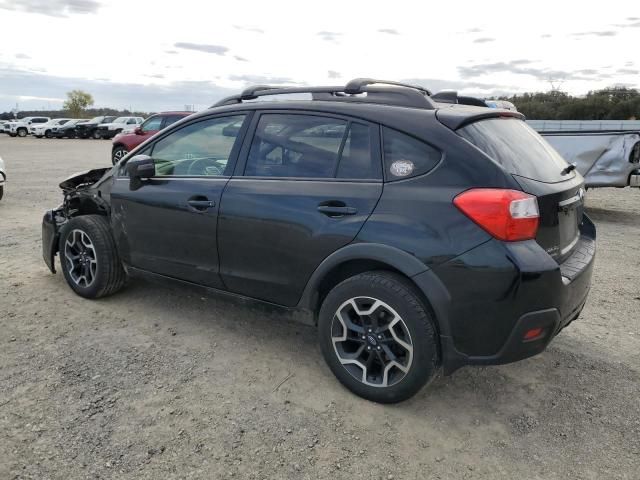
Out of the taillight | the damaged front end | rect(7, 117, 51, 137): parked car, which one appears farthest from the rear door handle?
rect(7, 117, 51, 137): parked car

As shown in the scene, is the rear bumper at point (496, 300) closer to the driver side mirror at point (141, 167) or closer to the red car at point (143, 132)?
the driver side mirror at point (141, 167)

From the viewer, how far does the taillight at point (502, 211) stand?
259 centimetres

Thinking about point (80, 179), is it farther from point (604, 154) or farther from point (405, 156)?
point (604, 154)

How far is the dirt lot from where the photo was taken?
2539 millimetres

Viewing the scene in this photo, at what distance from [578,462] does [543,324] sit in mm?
665

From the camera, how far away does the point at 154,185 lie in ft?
13.0

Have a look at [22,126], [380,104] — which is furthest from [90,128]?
[380,104]

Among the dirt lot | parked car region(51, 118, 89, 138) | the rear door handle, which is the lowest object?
the dirt lot

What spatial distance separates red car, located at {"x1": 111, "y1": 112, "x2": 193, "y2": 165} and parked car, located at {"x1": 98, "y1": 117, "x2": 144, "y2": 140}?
21.3 meters

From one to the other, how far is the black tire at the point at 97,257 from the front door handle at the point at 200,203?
1.07 meters

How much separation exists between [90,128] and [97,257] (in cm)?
3747

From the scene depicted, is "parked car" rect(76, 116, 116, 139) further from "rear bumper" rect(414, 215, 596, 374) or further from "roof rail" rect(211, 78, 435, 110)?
"rear bumper" rect(414, 215, 596, 374)

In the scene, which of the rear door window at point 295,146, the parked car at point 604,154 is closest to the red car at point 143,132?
the parked car at point 604,154

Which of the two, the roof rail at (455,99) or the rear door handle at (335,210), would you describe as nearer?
the rear door handle at (335,210)
